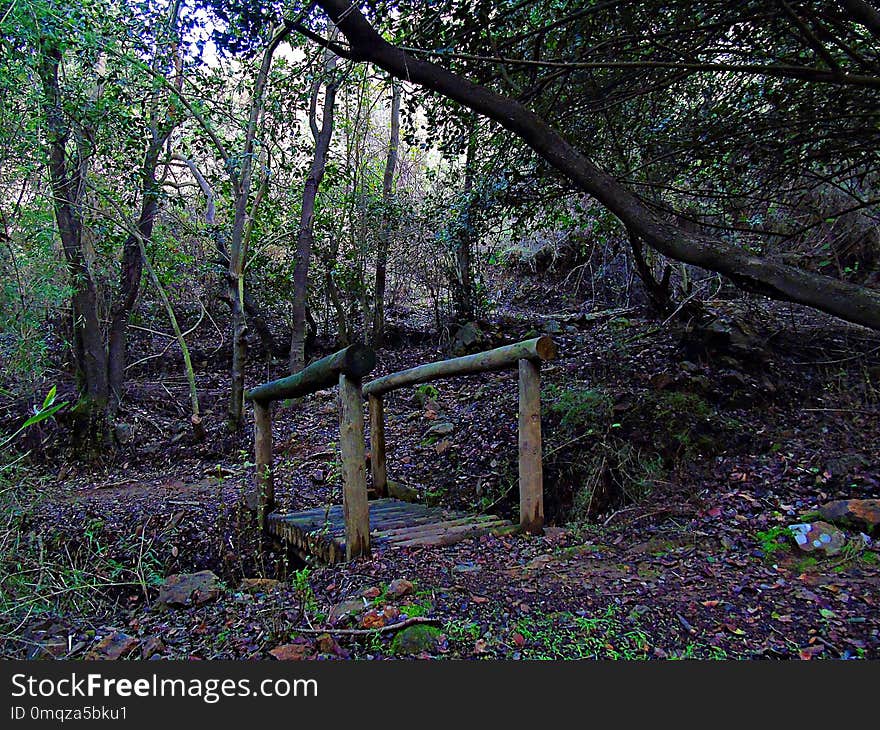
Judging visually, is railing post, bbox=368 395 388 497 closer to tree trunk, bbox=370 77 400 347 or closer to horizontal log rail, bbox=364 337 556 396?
horizontal log rail, bbox=364 337 556 396

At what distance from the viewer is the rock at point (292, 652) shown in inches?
86.7

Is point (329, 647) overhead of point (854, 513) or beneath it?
beneath

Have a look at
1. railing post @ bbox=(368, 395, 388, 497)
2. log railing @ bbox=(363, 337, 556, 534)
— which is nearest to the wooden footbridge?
log railing @ bbox=(363, 337, 556, 534)

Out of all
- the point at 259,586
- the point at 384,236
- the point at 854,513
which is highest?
the point at 384,236

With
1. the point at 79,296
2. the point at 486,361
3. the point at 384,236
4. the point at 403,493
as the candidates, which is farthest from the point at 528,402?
the point at 384,236

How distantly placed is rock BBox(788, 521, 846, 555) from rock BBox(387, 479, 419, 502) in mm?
3065

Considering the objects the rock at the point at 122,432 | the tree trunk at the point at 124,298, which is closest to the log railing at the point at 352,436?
the rock at the point at 122,432

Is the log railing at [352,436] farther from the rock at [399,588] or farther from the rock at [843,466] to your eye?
the rock at [843,466]

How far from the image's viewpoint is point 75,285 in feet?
25.0

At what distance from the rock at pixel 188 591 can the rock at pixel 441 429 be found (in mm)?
3341

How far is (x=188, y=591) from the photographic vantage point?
11.2 ft

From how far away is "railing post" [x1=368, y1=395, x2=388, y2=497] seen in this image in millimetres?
5031

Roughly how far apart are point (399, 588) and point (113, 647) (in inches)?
49.8

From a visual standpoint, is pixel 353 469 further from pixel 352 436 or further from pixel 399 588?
pixel 399 588
